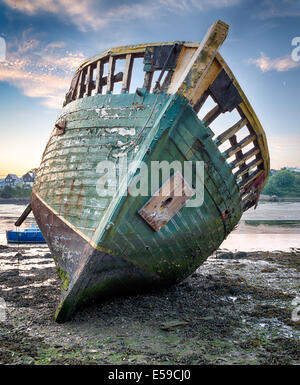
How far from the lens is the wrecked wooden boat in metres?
5.08

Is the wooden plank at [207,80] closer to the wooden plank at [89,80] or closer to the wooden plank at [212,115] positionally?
the wooden plank at [212,115]

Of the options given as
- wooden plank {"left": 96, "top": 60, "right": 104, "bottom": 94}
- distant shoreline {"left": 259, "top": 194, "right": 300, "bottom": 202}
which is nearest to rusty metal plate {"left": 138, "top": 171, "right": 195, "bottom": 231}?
wooden plank {"left": 96, "top": 60, "right": 104, "bottom": 94}

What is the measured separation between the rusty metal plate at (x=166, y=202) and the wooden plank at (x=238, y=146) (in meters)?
1.15

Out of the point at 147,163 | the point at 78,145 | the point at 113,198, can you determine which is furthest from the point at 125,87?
the point at 113,198

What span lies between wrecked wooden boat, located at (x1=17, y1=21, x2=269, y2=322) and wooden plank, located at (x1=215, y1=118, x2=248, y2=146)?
0.7 inches

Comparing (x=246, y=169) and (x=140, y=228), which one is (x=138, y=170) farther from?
(x=246, y=169)

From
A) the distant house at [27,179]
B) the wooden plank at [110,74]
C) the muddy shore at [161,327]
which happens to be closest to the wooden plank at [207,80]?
the wooden plank at [110,74]

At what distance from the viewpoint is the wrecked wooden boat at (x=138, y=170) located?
5.08 metres

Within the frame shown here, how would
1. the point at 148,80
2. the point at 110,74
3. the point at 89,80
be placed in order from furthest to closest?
1. the point at 89,80
2. the point at 110,74
3. the point at 148,80

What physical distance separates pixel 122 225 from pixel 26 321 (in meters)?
2.13

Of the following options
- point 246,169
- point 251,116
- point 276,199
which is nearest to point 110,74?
point 251,116

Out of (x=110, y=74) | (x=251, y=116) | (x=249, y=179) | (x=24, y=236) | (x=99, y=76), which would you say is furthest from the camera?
(x=24, y=236)

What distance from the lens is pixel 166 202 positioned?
17.5 ft

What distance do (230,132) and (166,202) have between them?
1.88 meters
